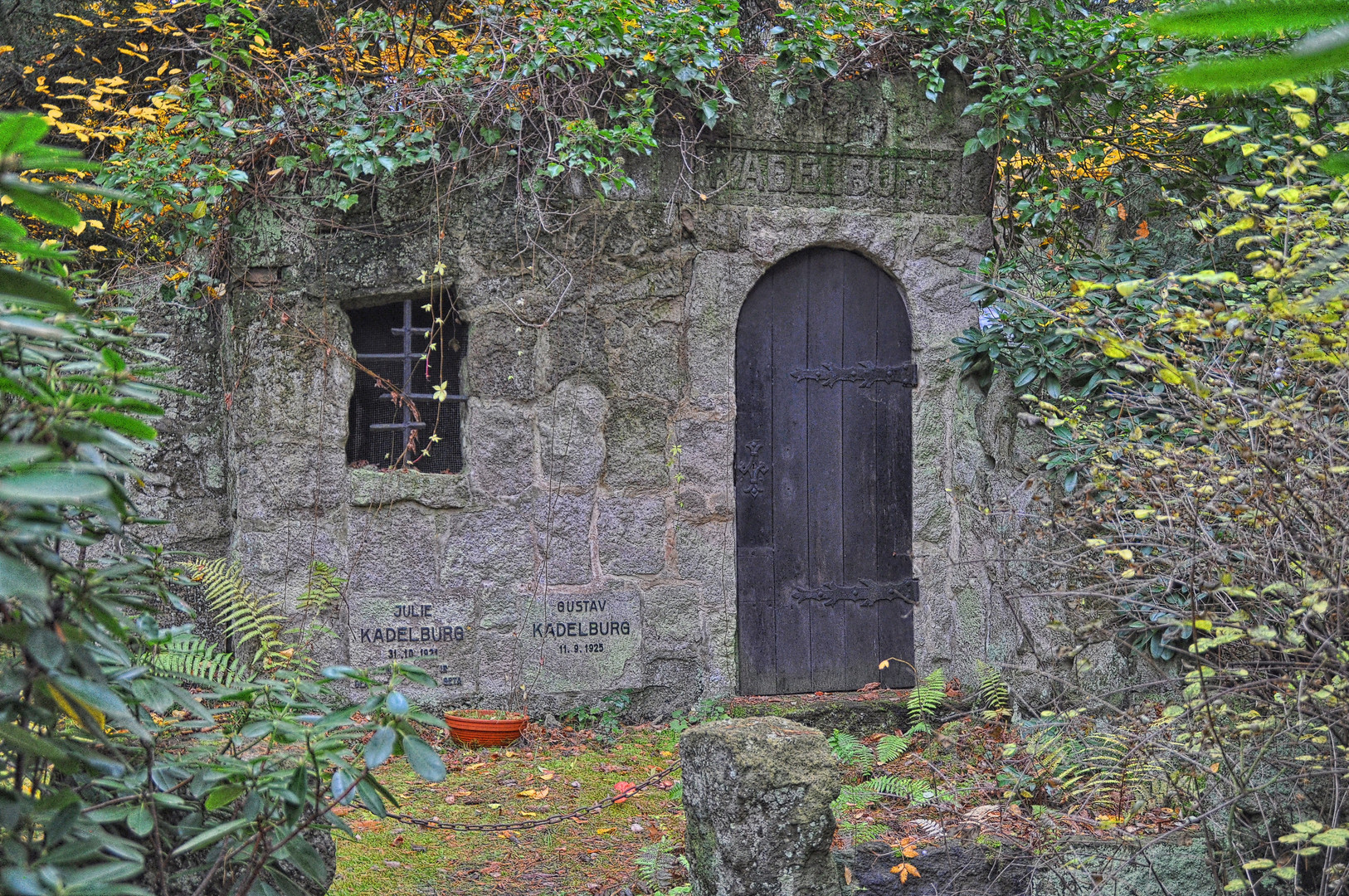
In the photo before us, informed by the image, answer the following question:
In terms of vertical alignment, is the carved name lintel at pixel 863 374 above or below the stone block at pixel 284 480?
above

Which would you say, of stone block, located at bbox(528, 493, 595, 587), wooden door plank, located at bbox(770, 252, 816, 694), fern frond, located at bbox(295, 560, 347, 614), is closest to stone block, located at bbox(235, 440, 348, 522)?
fern frond, located at bbox(295, 560, 347, 614)

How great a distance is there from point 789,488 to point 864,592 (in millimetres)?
616

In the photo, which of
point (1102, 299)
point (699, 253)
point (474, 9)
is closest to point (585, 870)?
point (699, 253)

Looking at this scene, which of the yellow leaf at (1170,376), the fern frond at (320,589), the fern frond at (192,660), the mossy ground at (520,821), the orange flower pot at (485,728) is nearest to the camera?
A: the yellow leaf at (1170,376)

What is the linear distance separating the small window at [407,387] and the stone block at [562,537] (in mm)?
435

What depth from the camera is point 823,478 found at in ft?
15.8

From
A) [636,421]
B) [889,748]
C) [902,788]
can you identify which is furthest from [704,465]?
[902,788]

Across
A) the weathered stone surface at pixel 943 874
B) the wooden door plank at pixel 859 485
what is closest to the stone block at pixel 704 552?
the wooden door plank at pixel 859 485

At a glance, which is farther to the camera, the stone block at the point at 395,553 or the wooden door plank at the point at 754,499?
the wooden door plank at the point at 754,499

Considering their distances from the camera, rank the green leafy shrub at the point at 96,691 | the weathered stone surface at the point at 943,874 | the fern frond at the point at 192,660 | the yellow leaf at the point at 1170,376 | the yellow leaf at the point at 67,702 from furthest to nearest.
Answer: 1. the weathered stone surface at the point at 943,874
2. the fern frond at the point at 192,660
3. the yellow leaf at the point at 1170,376
4. the yellow leaf at the point at 67,702
5. the green leafy shrub at the point at 96,691

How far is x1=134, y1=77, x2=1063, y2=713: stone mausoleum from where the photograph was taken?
4.43 m

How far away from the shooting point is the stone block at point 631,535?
181 inches

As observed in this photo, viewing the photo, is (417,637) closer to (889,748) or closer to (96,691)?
(889,748)

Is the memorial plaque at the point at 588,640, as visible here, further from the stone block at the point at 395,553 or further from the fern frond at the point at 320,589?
the fern frond at the point at 320,589
